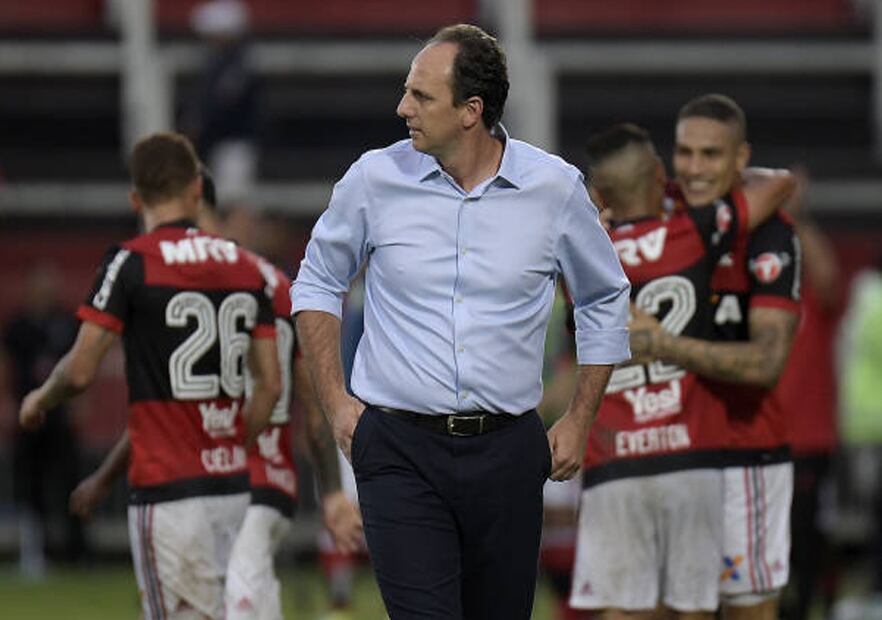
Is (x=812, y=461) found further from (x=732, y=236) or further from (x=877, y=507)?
(x=732, y=236)

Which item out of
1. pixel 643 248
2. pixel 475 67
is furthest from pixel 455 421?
pixel 643 248

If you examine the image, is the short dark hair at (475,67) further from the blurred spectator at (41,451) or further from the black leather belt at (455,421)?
the blurred spectator at (41,451)

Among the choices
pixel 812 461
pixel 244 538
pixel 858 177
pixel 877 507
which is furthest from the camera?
pixel 858 177

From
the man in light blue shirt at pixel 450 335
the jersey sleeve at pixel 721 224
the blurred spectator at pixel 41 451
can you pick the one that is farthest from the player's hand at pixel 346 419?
the blurred spectator at pixel 41 451

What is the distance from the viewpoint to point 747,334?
929cm

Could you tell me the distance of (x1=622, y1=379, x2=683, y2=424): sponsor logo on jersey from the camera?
9.09 metres

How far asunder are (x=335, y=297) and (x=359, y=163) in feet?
1.39

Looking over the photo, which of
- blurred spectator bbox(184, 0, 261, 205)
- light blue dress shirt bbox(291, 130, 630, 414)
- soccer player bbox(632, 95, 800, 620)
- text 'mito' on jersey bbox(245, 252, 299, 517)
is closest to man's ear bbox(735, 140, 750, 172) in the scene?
soccer player bbox(632, 95, 800, 620)

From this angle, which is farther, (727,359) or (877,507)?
(877,507)

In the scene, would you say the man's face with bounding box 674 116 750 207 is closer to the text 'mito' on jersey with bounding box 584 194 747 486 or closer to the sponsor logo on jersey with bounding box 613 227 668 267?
the text 'mito' on jersey with bounding box 584 194 747 486

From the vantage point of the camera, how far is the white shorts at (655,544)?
905 cm

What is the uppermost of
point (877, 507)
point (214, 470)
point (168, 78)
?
point (168, 78)

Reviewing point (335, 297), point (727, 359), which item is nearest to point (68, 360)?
point (335, 297)

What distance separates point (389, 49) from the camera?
73.4ft
